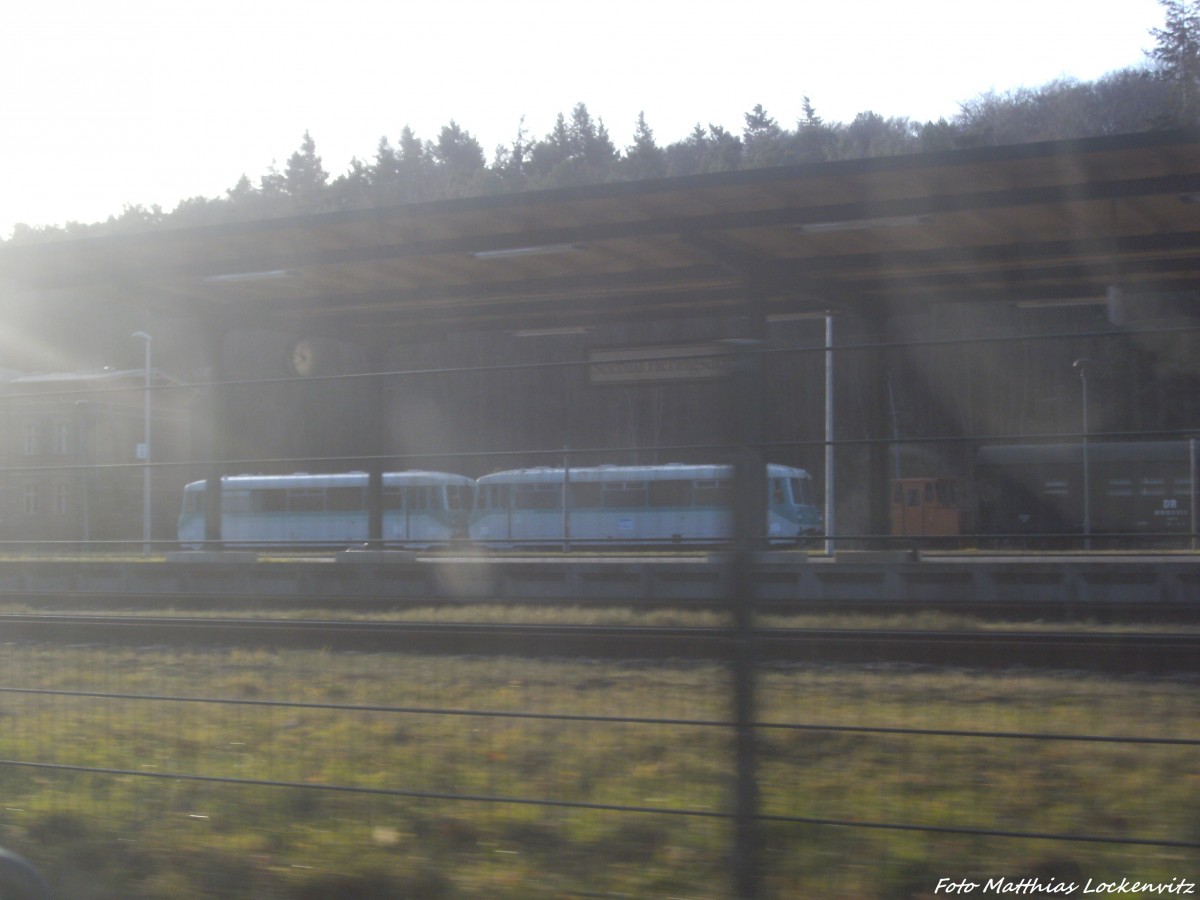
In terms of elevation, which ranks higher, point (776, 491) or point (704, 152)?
point (704, 152)

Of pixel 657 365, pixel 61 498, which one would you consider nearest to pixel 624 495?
pixel 61 498

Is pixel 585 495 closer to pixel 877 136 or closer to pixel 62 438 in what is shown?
pixel 62 438

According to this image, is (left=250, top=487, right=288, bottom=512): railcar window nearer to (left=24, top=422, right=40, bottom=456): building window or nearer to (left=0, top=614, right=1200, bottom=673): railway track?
(left=0, top=614, right=1200, bottom=673): railway track

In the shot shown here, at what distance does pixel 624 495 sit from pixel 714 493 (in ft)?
1.41

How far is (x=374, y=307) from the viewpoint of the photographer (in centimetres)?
1794

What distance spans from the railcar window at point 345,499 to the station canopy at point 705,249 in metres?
7.92

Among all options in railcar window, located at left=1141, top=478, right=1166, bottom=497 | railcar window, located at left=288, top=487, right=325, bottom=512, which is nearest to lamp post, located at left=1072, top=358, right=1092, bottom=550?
railcar window, located at left=1141, top=478, right=1166, bottom=497

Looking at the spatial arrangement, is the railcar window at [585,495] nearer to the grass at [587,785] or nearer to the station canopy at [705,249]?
the grass at [587,785]

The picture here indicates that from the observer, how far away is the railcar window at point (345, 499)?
5.31 metres

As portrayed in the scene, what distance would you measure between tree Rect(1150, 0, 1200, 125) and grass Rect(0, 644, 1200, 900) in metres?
67.1

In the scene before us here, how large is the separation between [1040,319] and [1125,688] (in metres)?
31.8

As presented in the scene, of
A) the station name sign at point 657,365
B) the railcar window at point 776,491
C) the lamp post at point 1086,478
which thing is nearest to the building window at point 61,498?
the station name sign at point 657,365

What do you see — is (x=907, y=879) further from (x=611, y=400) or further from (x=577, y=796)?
(x=611, y=400)

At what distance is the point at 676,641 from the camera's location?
4480 mm
